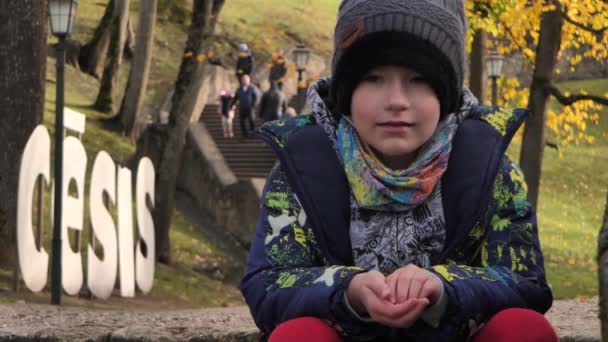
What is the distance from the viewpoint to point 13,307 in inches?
545

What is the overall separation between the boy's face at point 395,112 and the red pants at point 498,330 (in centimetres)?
49

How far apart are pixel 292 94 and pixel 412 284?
3758 centimetres

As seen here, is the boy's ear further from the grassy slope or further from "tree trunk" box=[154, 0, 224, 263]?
"tree trunk" box=[154, 0, 224, 263]

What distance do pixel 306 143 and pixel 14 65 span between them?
43.4ft

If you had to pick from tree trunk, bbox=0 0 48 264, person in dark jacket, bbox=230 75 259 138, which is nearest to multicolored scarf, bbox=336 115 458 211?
tree trunk, bbox=0 0 48 264

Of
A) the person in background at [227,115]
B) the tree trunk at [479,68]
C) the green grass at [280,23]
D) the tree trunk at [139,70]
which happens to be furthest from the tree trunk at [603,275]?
the green grass at [280,23]

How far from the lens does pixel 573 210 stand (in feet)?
111

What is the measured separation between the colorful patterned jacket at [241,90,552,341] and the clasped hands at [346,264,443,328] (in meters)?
0.07

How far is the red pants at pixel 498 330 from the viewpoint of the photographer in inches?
123

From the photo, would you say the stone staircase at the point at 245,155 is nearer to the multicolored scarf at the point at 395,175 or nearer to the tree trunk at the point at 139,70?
the tree trunk at the point at 139,70

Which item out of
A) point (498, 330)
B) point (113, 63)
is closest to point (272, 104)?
point (113, 63)

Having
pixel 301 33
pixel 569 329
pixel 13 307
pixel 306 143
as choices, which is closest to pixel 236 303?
pixel 13 307

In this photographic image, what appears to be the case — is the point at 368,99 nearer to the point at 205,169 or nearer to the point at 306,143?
the point at 306,143

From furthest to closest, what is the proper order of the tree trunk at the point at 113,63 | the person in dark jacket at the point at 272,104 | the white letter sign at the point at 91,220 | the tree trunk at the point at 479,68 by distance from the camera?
the tree trunk at the point at 113,63
the person in dark jacket at the point at 272,104
the tree trunk at the point at 479,68
the white letter sign at the point at 91,220
